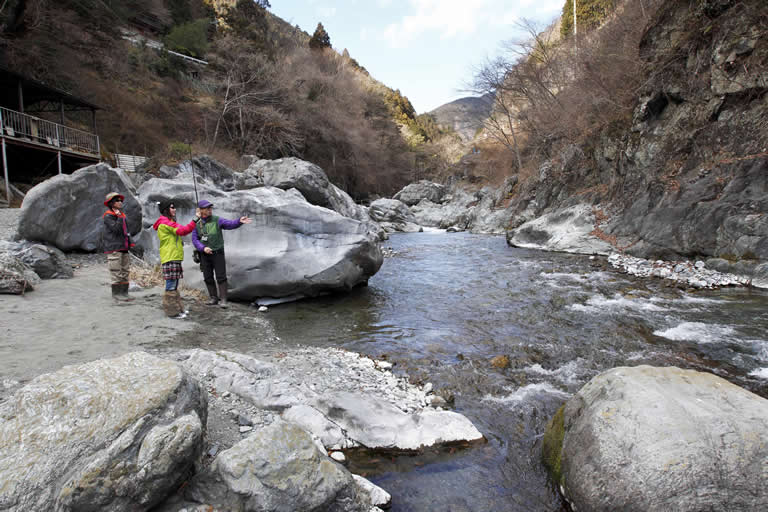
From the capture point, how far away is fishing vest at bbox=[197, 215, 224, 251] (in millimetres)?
7355

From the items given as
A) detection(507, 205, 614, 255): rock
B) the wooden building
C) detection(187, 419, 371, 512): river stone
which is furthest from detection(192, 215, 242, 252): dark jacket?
the wooden building

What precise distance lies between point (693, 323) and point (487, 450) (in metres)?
5.53

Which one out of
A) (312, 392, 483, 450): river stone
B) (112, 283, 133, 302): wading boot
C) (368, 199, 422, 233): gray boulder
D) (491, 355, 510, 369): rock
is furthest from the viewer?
(368, 199, 422, 233): gray boulder

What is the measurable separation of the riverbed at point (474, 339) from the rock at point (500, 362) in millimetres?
83

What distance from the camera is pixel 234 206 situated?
919 centimetres

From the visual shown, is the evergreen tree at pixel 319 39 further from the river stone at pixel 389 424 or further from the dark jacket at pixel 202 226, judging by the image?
the river stone at pixel 389 424

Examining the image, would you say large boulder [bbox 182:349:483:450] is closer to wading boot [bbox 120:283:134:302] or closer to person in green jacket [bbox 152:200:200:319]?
person in green jacket [bbox 152:200:200:319]

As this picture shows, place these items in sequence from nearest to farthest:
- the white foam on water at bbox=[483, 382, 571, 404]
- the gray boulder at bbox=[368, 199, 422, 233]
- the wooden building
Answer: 1. the white foam on water at bbox=[483, 382, 571, 404]
2. the wooden building
3. the gray boulder at bbox=[368, 199, 422, 233]

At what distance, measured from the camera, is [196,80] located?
35562 millimetres

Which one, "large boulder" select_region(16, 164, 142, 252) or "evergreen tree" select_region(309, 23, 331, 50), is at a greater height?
"evergreen tree" select_region(309, 23, 331, 50)

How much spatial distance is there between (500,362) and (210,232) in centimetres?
566

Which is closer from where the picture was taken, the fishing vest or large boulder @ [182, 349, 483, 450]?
large boulder @ [182, 349, 483, 450]

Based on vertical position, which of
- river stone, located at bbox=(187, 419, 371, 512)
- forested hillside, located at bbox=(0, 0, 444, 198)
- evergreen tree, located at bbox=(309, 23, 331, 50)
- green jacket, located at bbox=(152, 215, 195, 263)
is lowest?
river stone, located at bbox=(187, 419, 371, 512)

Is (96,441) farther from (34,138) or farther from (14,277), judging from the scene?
(34,138)
